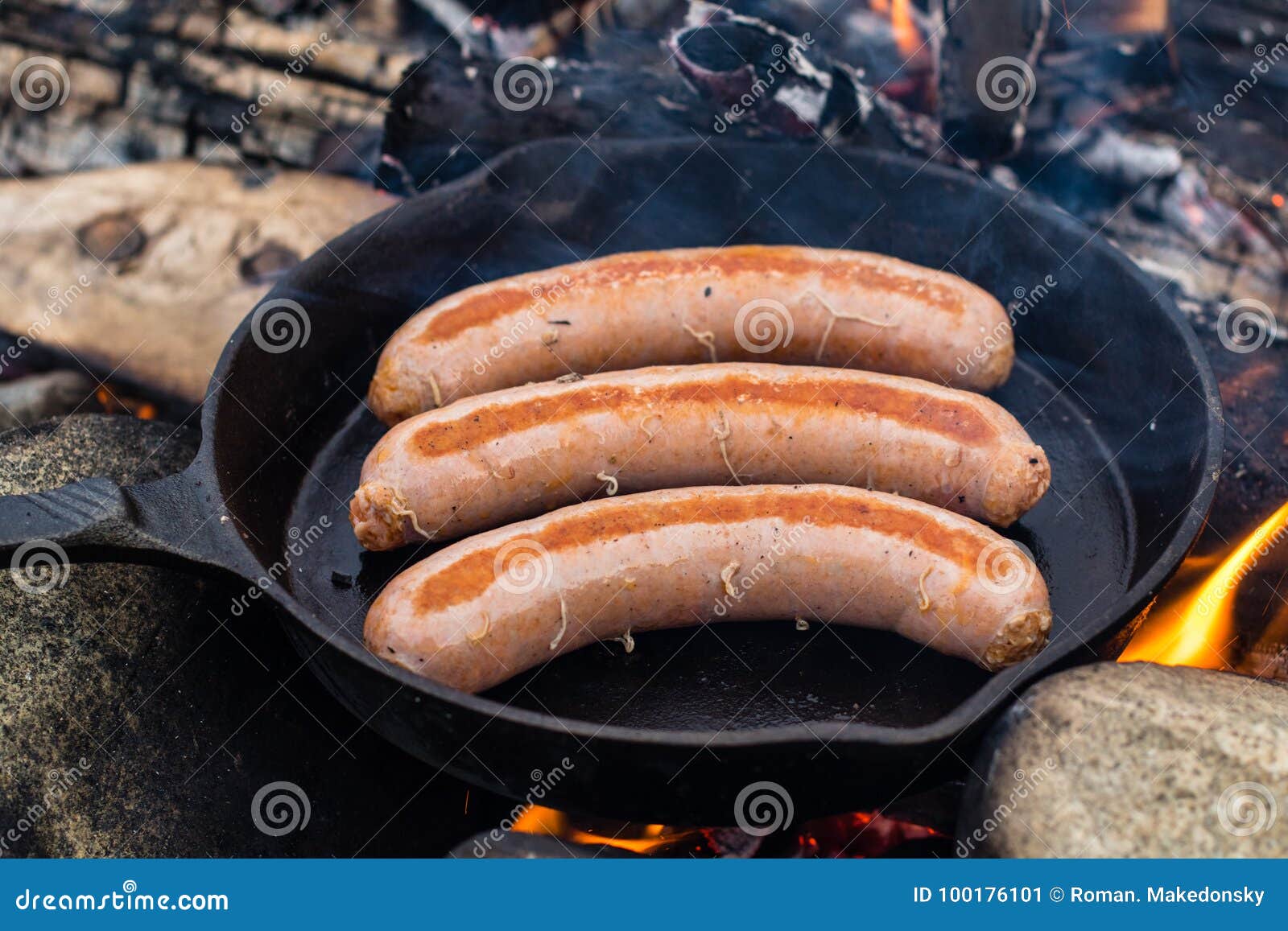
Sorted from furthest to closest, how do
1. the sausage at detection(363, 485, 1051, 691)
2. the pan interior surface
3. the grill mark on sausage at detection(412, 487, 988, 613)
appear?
the pan interior surface
the grill mark on sausage at detection(412, 487, 988, 613)
the sausage at detection(363, 485, 1051, 691)

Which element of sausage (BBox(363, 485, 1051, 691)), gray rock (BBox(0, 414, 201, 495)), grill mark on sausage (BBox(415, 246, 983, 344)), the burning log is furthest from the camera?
the burning log

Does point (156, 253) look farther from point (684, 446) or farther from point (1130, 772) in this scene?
point (1130, 772)

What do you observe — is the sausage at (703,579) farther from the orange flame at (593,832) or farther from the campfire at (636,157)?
the orange flame at (593,832)

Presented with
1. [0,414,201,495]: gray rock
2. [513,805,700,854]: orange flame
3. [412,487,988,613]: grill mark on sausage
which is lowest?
[513,805,700,854]: orange flame

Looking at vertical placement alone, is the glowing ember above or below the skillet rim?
below

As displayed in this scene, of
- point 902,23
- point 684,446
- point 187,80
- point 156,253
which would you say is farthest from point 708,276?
point 187,80

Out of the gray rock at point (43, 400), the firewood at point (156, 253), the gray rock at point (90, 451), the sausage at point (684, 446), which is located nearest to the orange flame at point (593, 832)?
the sausage at point (684, 446)

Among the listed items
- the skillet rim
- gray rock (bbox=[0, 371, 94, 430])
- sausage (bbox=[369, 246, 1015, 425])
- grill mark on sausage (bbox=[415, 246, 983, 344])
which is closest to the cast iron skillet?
the skillet rim

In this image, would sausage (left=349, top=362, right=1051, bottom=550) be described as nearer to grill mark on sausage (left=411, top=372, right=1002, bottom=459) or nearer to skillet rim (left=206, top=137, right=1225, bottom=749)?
grill mark on sausage (left=411, top=372, right=1002, bottom=459)
